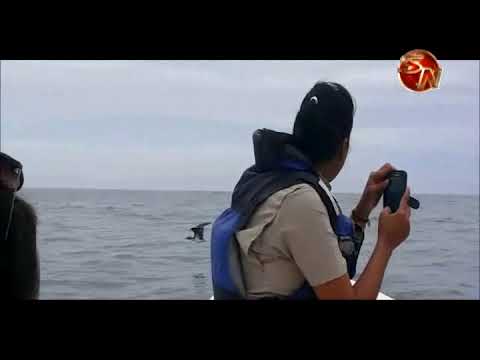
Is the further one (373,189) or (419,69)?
(419,69)

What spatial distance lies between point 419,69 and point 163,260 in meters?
10.3

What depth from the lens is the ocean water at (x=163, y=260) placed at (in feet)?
30.3

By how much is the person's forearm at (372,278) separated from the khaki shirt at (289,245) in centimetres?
8

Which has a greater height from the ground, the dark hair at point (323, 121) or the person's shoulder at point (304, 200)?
the dark hair at point (323, 121)

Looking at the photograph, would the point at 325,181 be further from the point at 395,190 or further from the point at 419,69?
the point at 419,69

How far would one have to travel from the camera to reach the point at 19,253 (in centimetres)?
249

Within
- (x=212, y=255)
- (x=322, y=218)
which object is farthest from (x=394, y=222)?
(x=212, y=255)

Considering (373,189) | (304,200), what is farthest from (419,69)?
(304,200)

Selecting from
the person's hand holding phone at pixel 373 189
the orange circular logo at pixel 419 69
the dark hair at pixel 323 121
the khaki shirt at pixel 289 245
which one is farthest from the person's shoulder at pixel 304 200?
the orange circular logo at pixel 419 69

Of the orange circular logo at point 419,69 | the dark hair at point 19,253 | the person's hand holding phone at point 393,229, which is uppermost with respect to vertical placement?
the orange circular logo at point 419,69

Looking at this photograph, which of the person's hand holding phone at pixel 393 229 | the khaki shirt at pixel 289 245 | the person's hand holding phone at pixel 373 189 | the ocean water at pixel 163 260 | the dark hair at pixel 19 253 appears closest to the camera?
the khaki shirt at pixel 289 245

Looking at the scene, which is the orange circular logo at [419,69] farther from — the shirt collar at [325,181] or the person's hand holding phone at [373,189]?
the shirt collar at [325,181]
